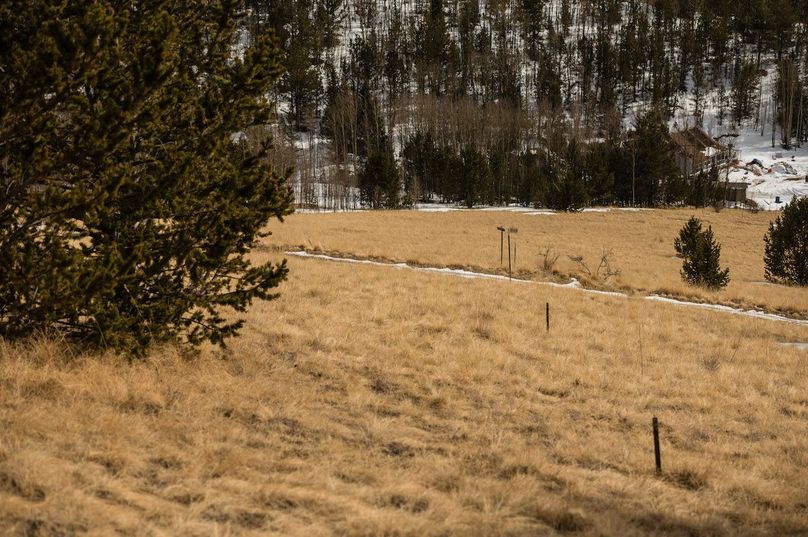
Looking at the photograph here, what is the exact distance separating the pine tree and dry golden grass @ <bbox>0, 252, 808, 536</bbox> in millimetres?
696

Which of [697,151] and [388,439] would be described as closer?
[388,439]

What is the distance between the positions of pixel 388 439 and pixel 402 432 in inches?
12.8

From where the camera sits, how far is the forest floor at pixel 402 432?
3.97m

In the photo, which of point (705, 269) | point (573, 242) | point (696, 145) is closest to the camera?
point (705, 269)

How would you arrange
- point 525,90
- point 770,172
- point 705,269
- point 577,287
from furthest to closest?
point 525,90, point 770,172, point 705,269, point 577,287

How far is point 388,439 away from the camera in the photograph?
225 inches

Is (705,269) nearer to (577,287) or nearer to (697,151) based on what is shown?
(577,287)

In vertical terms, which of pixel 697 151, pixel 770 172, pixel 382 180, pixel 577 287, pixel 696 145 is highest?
pixel 696 145

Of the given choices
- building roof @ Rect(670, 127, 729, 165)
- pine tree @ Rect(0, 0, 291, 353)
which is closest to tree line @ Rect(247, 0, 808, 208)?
building roof @ Rect(670, 127, 729, 165)

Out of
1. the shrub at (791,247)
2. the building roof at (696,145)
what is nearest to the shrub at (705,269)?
the shrub at (791,247)

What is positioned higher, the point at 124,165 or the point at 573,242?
the point at 124,165

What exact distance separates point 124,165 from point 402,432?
3426 mm

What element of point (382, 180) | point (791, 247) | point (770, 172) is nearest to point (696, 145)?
point (770, 172)

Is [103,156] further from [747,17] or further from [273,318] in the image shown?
[747,17]
